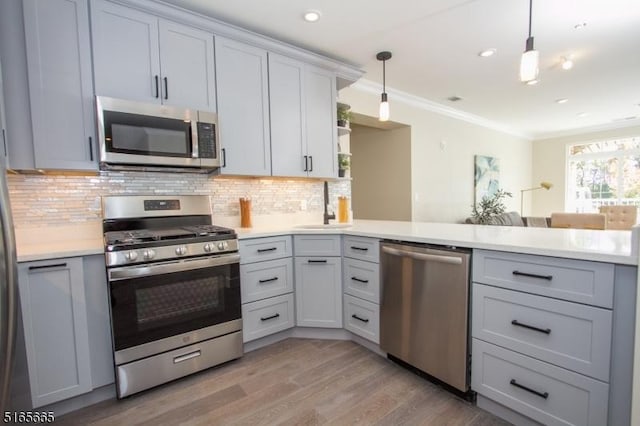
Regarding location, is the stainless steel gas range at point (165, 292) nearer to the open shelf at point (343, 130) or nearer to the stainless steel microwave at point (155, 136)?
the stainless steel microwave at point (155, 136)

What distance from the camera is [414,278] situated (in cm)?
183

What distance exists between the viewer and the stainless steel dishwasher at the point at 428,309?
1.61m

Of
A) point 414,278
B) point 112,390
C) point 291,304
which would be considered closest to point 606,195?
point 414,278

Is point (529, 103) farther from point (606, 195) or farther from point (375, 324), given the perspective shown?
point (375, 324)

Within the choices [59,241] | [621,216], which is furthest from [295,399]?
[621,216]

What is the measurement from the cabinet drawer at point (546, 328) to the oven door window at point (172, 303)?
1.56 metres

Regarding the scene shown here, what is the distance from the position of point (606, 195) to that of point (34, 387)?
899 cm

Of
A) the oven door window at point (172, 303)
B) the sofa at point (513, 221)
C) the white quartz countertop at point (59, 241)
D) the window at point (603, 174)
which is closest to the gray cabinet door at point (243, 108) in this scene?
the oven door window at point (172, 303)

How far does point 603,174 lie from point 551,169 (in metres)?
0.90

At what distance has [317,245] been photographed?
239 cm

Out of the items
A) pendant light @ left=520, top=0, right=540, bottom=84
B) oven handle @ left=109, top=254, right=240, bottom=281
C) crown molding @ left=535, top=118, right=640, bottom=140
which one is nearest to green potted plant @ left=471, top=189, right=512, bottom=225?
crown molding @ left=535, top=118, right=640, bottom=140

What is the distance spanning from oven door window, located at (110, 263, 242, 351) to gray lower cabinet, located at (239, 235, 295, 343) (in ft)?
0.41

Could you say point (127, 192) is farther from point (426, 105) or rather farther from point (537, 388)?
point (426, 105)

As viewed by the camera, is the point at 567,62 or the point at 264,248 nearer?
the point at 264,248
